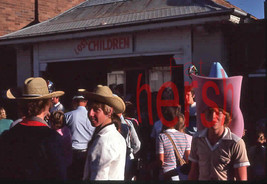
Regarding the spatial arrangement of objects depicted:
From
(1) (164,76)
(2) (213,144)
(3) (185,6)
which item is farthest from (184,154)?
(1) (164,76)

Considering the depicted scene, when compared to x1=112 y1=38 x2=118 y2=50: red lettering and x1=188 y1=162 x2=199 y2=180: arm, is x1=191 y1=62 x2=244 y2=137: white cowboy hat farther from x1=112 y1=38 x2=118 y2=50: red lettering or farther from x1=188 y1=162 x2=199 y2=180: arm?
x1=112 y1=38 x2=118 y2=50: red lettering

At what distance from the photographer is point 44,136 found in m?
2.20

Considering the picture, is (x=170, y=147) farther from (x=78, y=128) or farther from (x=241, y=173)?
(x=78, y=128)

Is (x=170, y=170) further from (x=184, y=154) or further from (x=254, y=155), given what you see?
(x=254, y=155)

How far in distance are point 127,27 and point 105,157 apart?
5.01 m

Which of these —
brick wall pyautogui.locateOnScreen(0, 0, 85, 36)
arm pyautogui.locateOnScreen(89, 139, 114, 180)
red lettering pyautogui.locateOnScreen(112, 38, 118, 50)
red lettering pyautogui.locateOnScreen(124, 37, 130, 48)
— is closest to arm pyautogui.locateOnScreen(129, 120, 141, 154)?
arm pyautogui.locateOnScreen(89, 139, 114, 180)

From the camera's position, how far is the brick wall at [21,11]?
10.1 m

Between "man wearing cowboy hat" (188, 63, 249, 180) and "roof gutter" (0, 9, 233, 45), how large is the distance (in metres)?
3.51

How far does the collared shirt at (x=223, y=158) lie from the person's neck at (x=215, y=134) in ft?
0.08

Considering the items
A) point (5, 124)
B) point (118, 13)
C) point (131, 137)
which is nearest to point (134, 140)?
point (131, 137)

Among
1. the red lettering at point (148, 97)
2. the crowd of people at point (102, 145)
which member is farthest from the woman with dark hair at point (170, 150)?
the red lettering at point (148, 97)

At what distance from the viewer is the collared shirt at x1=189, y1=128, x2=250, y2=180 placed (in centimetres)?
230

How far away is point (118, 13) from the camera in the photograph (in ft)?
26.9

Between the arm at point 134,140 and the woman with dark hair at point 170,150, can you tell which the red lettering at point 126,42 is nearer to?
the arm at point 134,140
